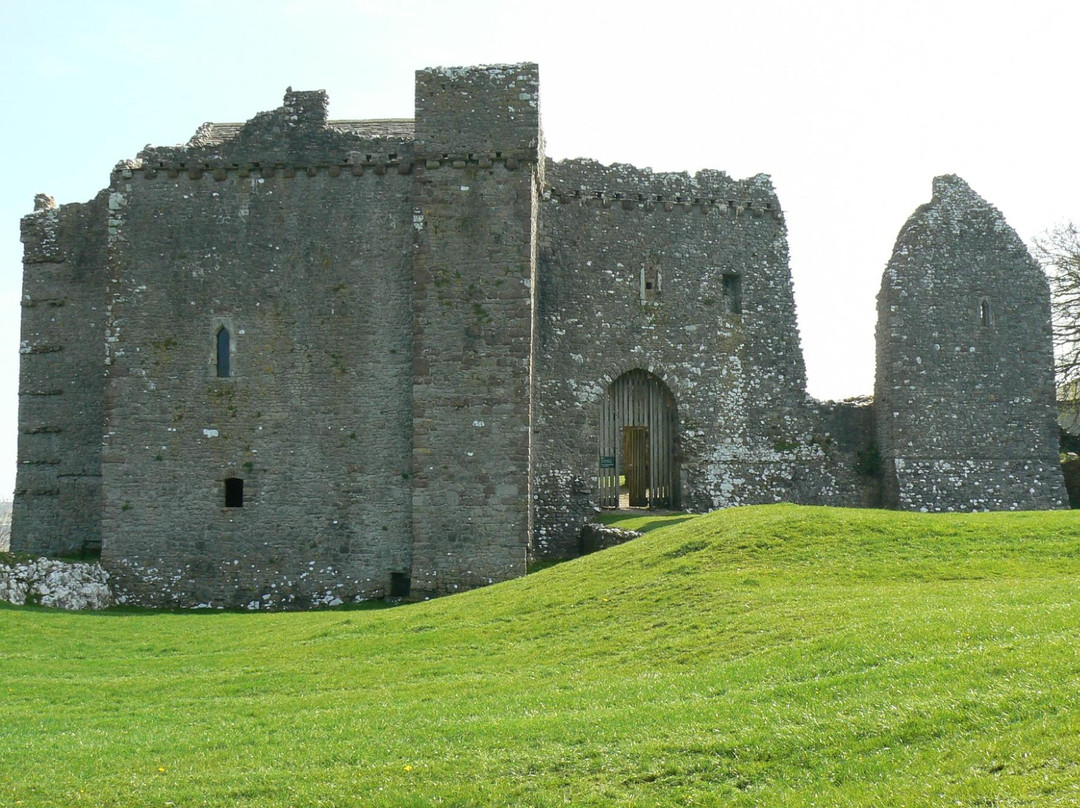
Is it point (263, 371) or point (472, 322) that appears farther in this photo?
point (263, 371)

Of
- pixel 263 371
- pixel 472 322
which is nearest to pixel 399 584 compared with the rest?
pixel 263 371

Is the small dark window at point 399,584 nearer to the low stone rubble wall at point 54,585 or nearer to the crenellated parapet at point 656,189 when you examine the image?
the low stone rubble wall at point 54,585

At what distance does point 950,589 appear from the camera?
1338 centimetres

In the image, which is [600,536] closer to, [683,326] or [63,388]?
[683,326]

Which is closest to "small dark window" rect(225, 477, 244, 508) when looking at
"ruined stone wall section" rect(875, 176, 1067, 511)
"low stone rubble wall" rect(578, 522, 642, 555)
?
"low stone rubble wall" rect(578, 522, 642, 555)

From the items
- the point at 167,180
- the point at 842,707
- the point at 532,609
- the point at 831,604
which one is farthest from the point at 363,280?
the point at 842,707

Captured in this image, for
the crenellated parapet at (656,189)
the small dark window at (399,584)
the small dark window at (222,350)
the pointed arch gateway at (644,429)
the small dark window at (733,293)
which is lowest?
the small dark window at (399,584)

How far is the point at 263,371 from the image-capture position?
2284 centimetres

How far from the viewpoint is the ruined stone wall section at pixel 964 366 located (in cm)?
2592

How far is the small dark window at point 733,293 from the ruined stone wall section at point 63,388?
1474cm

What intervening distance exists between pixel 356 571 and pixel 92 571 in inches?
210

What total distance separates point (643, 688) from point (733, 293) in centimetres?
1726

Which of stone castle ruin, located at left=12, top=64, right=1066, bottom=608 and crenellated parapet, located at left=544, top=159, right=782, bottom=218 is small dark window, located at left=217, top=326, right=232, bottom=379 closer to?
stone castle ruin, located at left=12, top=64, right=1066, bottom=608

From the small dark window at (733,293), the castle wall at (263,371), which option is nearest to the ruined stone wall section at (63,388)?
the castle wall at (263,371)
